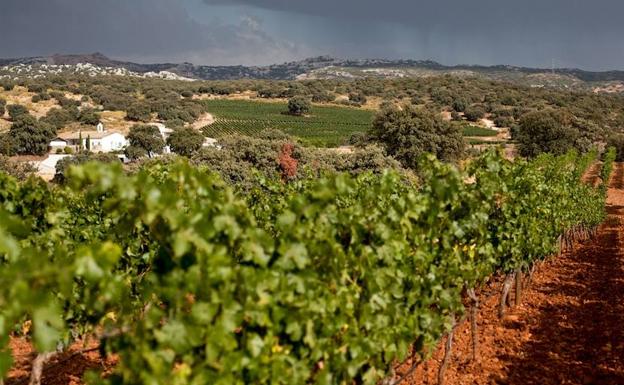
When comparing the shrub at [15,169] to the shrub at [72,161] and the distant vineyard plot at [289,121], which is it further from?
the distant vineyard plot at [289,121]

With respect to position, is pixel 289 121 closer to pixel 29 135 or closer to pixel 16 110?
pixel 29 135

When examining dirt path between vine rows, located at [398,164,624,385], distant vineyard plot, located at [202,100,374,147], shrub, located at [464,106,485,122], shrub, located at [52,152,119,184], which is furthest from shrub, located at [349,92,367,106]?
dirt path between vine rows, located at [398,164,624,385]

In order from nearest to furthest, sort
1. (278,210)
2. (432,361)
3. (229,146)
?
1. (278,210)
2. (432,361)
3. (229,146)

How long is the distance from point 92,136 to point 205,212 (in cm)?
7274

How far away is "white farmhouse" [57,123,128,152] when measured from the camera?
226 feet

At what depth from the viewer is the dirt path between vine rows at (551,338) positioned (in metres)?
9.28

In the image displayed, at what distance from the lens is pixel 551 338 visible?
36.6 feet

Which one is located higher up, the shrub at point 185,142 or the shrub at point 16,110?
the shrub at point 16,110

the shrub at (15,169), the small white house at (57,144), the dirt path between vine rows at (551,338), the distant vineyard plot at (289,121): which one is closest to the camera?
the dirt path between vine rows at (551,338)

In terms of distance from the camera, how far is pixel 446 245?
685cm

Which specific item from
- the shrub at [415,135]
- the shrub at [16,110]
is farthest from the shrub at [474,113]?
the shrub at [16,110]

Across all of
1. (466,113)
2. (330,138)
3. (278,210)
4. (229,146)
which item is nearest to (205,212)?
(278,210)

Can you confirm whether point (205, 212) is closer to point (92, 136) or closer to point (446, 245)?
point (446, 245)

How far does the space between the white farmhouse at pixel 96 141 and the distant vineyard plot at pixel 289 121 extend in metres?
12.4
